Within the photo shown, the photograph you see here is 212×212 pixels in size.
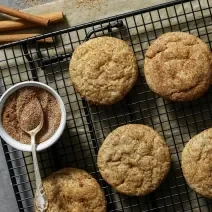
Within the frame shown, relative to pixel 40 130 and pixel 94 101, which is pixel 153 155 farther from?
pixel 40 130

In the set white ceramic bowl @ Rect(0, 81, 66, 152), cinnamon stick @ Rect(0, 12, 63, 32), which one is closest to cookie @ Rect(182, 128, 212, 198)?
white ceramic bowl @ Rect(0, 81, 66, 152)

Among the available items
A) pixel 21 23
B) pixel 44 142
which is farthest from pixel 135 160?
pixel 21 23

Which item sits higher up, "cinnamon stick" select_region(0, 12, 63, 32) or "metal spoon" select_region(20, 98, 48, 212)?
"cinnamon stick" select_region(0, 12, 63, 32)

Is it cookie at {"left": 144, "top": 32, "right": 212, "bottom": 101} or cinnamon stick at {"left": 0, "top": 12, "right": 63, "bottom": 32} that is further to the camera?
cinnamon stick at {"left": 0, "top": 12, "right": 63, "bottom": 32}

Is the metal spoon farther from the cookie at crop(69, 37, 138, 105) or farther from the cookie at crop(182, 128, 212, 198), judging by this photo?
the cookie at crop(182, 128, 212, 198)

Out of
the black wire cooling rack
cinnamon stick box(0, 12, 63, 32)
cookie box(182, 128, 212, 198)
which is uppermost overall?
cinnamon stick box(0, 12, 63, 32)

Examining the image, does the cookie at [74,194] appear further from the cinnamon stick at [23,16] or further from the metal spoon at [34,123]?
the cinnamon stick at [23,16]
